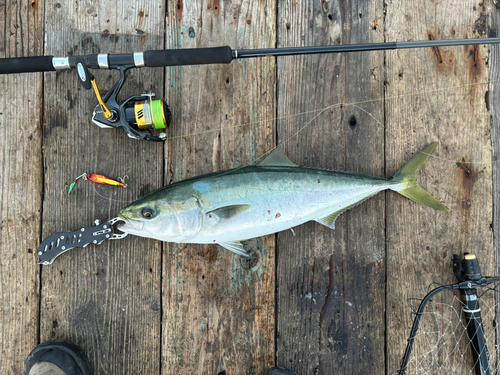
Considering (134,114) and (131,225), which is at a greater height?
(134,114)

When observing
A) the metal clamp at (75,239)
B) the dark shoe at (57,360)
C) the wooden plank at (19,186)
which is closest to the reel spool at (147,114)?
the metal clamp at (75,239)

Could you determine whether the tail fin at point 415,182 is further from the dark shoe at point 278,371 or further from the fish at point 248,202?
the dark shoe at point 278,371

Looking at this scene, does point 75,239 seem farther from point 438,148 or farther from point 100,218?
point 438,148

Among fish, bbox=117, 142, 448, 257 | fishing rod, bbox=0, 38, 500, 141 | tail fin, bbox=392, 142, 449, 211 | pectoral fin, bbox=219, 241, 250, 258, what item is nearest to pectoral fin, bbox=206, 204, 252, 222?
fish, bbox=117, 142, 448, 257

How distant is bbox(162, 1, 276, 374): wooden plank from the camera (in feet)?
7.84

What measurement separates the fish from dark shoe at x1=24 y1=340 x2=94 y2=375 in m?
0.99

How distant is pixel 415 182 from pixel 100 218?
7.51 feet

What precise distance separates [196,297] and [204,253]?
Answer: 0.33m

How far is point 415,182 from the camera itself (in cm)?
234

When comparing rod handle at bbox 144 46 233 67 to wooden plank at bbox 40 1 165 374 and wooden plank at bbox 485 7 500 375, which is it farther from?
wooden plank at bbox 485 7 500 375

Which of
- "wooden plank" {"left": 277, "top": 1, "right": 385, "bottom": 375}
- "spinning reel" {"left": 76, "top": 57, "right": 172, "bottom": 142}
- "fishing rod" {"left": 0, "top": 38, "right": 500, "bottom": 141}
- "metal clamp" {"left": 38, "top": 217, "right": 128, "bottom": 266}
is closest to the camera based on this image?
"fishing rod" {"left": 0, "top": 38, "right": 500, "bottom": 141}

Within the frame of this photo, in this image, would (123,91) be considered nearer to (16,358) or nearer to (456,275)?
(16,358)

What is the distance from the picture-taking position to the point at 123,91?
2.42 m

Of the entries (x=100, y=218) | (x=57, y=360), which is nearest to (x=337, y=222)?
(x=100, y=218)
